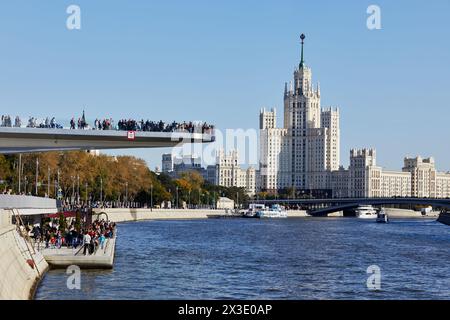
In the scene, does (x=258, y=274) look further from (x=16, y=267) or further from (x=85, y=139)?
(x=16, y=267)

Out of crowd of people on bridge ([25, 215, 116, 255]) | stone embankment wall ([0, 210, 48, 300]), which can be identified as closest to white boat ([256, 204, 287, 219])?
crowd of people on bridge ([25, 215, 116, 255])

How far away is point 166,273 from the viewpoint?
43594 millimetres

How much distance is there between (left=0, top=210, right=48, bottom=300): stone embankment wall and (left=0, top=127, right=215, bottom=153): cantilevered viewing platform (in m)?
8.27

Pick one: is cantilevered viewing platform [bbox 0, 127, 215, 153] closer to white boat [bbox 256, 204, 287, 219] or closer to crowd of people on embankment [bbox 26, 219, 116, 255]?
crowd of people on embankment [bbox 26, 219, 116, 255]

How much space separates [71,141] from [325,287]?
1994 centimetres

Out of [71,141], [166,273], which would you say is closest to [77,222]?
[71,141]

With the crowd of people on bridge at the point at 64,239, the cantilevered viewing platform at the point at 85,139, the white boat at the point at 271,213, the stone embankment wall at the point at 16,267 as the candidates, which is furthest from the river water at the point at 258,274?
the white boat at the point at 271,213

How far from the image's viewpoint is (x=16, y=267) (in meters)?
33.3

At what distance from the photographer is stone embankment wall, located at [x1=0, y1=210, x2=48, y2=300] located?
28.9 metres

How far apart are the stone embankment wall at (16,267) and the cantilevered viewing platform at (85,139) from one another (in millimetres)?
8271

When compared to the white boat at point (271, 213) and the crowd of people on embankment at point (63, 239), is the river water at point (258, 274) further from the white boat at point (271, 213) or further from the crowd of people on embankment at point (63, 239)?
the white boat at point (271, 213)

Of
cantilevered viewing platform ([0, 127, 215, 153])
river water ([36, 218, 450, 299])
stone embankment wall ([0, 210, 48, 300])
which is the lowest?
river water ([36, 218, 450, 299])

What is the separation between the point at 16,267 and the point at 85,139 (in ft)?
62.3

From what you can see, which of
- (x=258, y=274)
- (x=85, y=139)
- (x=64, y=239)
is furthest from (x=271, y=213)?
(x=258, y=274)
